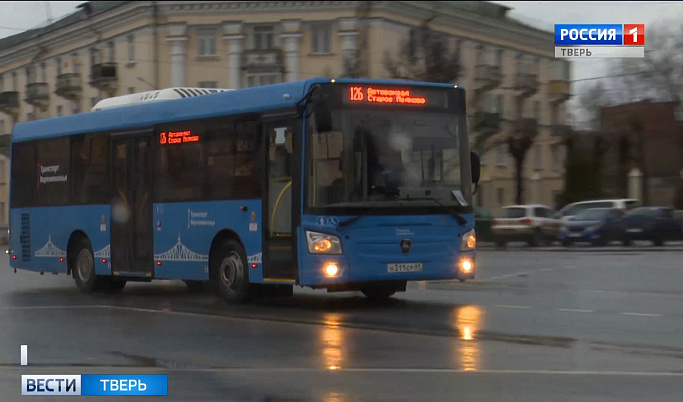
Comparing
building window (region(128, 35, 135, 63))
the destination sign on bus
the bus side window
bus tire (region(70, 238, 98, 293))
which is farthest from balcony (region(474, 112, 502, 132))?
the destination sign on bus

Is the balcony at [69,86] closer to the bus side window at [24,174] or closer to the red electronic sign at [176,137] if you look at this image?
the bus side window at [24,174]

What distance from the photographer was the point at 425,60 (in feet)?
177

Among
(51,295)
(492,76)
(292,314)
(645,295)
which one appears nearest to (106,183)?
(51,295)

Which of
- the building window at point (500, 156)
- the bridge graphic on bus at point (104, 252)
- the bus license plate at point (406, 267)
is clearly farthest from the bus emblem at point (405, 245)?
the building window at point (500, 156)

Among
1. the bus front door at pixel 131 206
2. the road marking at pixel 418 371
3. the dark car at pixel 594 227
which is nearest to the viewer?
the road marking at pixel 418 371

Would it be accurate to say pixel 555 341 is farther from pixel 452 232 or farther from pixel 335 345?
pixel 452 232

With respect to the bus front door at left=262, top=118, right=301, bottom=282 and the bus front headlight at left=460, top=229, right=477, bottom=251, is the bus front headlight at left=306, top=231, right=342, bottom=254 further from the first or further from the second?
the bus front headlight at left=460, top=229, right=477, bottom=251

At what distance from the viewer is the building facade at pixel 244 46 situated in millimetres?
63625

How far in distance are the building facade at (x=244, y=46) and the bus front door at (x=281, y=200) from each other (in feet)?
148

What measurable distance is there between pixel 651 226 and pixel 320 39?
25.2m

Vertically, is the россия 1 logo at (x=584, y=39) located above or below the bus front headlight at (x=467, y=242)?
above

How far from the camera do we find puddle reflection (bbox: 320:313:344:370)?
10906 millimetres

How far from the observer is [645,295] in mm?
19031

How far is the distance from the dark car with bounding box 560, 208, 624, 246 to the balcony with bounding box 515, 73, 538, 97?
21664mm
